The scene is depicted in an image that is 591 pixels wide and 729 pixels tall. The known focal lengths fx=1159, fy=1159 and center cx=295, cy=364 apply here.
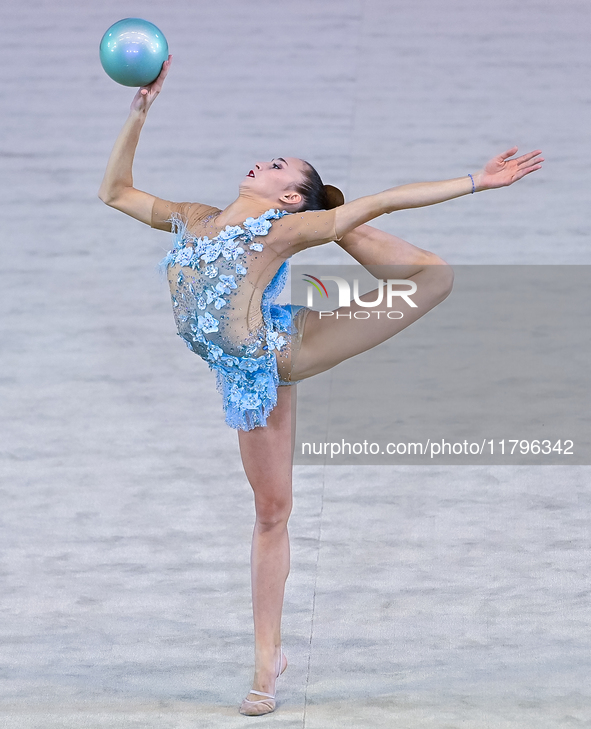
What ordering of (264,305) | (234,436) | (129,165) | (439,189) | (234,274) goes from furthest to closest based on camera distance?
(234,436) < (129,165) < (264,305) < (234,274) < (439,189)

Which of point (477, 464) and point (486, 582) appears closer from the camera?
point (486, 582)

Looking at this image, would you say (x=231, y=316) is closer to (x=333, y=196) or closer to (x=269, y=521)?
(x=333, y=196)

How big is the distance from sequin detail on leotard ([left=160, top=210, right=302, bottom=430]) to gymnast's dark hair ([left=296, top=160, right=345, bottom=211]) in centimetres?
9

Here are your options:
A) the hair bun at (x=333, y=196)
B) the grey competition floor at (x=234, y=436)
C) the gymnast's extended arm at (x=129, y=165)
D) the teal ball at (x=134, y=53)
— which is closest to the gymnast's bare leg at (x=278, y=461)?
the hair bun at (x=333, y=196)

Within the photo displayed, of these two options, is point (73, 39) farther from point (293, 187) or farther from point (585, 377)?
point (293, 187)

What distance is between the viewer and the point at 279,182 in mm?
2951

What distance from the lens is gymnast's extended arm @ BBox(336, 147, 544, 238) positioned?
2.67m

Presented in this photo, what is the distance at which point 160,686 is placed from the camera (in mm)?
3166

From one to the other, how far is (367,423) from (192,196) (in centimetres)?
215

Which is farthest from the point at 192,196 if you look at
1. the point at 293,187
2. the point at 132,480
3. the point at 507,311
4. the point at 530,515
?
the point at 293,187

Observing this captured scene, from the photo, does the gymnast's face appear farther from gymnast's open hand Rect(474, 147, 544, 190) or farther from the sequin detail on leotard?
gymnast's open hand Rect(474, 147, 544, 190)

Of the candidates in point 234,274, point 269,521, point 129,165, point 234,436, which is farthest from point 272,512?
point 234,436

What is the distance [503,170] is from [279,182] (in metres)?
0.58

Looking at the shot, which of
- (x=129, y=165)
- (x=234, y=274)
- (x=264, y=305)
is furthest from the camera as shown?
(x=129, y=165)
